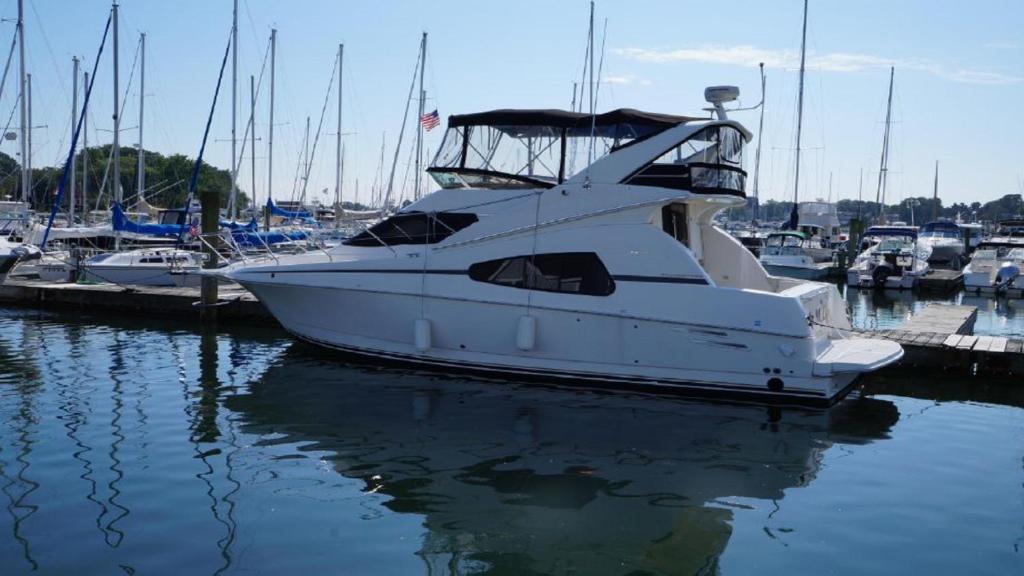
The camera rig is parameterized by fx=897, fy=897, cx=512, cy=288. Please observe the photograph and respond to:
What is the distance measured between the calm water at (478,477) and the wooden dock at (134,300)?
5333mm

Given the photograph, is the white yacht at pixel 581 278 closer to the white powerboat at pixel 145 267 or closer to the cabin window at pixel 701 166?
the cabin window at pixel 701 166

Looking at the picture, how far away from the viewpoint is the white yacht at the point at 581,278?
1226cm

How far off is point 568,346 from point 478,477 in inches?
164

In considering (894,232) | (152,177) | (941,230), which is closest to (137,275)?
(894,232)

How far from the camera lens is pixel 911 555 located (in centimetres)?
730

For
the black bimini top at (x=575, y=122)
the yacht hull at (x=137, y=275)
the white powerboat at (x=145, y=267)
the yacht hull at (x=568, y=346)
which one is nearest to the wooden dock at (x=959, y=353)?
the yacht hull at (x=568, y=346)

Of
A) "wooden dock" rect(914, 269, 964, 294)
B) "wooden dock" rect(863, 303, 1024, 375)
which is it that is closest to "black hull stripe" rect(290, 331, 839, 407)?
"wooden dock" rect(863, 303, 1024, 375)

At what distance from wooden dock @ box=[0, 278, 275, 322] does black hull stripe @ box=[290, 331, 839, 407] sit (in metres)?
6.58

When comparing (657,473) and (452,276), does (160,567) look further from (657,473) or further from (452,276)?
(452,276)

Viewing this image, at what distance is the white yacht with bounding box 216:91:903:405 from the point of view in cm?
1226

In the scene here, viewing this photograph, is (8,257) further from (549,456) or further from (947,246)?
(947,246)

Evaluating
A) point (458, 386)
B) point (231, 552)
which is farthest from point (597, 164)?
point (231, 552)

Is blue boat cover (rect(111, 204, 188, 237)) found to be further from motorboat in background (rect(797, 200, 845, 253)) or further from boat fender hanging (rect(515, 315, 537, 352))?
motorboat in background (rect(797, 200, 845, 253))

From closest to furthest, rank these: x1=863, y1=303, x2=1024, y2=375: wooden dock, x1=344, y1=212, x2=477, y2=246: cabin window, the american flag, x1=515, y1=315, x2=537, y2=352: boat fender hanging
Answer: x1=515, y1=315, x2=537, y2=352: boat fender hanging < x1=344, y1=212, x2=477, y2=246: cabin window < x1=863, y1=303, x2=1024, y2=375: wooden dock < the american flag
